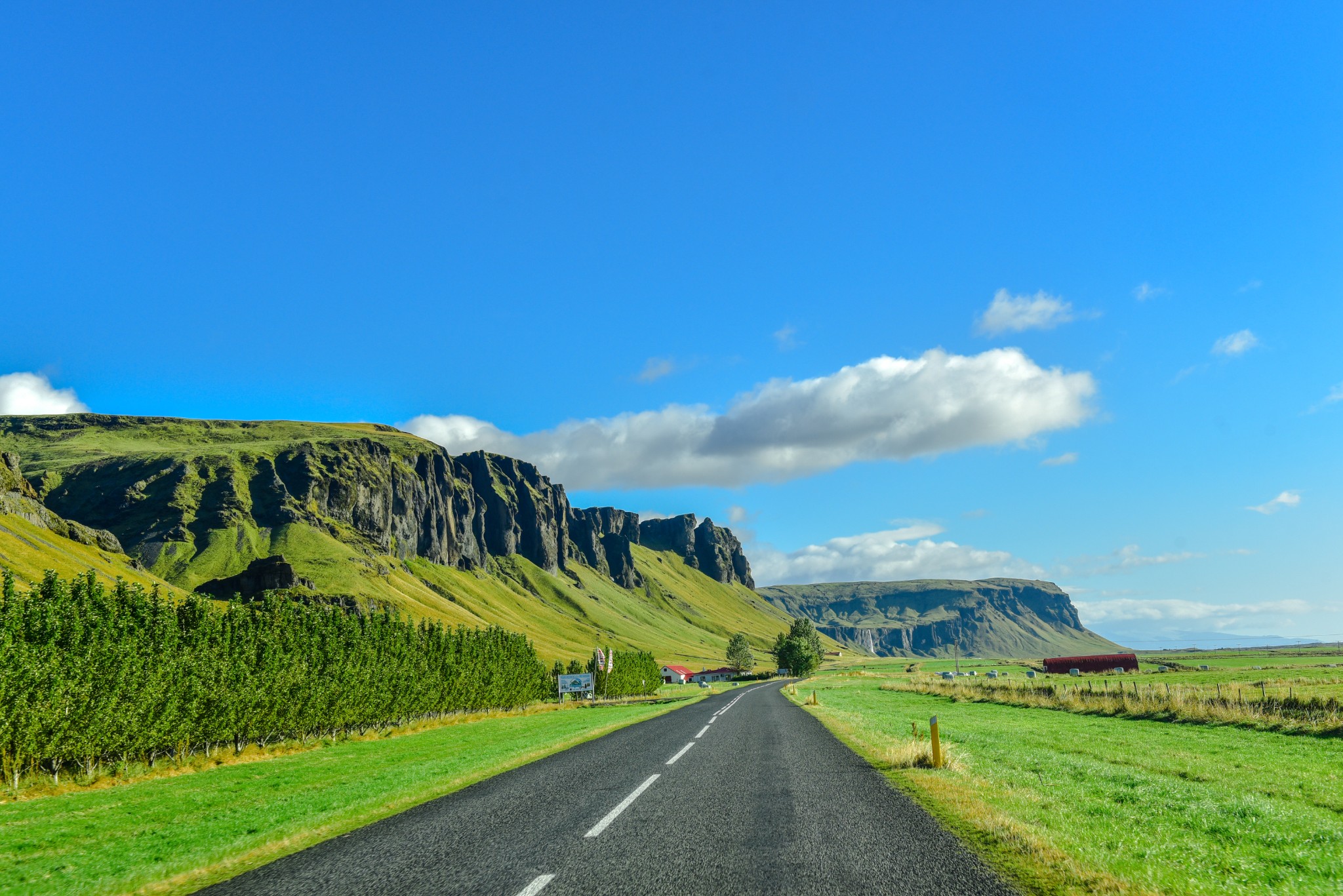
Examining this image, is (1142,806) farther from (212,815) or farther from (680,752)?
(212,815)

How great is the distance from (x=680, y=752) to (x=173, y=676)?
20.0 metres

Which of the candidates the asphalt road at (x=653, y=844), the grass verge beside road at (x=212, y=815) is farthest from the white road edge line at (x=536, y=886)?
the grass verge beside road at (x=212, y=815)

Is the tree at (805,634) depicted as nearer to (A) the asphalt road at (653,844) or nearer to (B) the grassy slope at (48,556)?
(B) the grassy slope at (48,556)

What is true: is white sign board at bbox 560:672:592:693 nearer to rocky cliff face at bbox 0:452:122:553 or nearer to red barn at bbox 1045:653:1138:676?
red barn at bbox 1045:653:1138:676

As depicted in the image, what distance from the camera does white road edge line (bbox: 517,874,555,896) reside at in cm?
791

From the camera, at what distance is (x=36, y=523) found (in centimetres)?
15438

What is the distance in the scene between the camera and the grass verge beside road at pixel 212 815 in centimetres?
1031

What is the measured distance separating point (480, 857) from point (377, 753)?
2310 cm

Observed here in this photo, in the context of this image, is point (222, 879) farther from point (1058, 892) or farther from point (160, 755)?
point (160, 755)

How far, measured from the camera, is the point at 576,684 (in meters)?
88.8

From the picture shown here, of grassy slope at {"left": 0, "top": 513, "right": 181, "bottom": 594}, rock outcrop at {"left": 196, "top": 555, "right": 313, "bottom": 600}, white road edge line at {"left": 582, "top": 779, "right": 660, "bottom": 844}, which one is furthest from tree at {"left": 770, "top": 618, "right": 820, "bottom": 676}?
white road edge line at {"left": 582, "top": 779, "right": 660, "bottom": 844}

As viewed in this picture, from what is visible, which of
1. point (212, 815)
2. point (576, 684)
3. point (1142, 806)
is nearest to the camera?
point (1142, 806)

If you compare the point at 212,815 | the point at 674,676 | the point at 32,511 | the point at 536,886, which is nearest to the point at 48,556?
the point at 32,511

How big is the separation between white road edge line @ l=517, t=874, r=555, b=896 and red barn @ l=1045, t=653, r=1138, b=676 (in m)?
168
